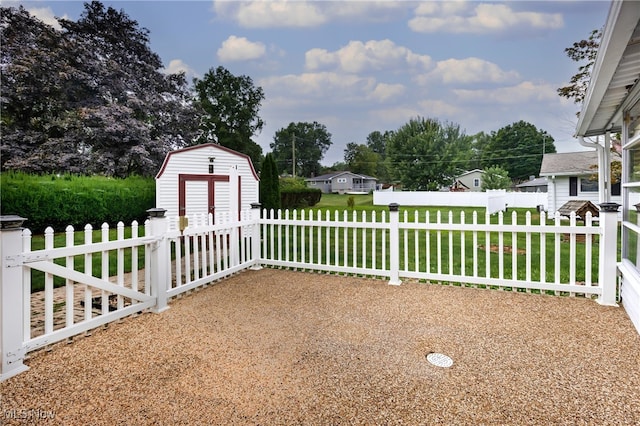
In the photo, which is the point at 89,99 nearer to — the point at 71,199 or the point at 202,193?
the point at 71,199

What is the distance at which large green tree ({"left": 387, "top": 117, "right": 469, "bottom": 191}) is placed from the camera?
2967 centimetres

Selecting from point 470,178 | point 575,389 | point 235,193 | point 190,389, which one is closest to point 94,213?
point 235,193

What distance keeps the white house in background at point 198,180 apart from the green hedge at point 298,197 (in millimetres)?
8103

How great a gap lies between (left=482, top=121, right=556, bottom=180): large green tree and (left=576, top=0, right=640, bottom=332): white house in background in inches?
1675

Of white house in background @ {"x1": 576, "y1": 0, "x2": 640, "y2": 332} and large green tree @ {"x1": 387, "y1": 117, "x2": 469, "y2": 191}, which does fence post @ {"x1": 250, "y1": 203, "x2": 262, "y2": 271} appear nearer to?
white house in background @ {"x1": 576, "y1": 0, "x2": 640, "y2": 332}

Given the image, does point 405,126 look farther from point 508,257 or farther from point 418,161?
point 508,257

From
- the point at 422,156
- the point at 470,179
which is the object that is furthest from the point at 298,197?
the point at 470,179

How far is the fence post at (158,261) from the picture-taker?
12.6ft

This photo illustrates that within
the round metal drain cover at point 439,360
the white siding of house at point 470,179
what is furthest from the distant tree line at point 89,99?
the white siding of house at point 470,179

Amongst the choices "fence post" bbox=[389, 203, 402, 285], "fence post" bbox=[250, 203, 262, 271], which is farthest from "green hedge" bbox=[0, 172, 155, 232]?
"fence post" bbox=[389, 203, 402, 285]

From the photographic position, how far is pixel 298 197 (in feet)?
68.0

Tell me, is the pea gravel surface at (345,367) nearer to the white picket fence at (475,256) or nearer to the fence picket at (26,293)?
the fence picket at (26,293)

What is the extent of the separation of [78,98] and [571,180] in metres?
23.4

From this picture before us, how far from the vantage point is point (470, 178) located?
119 ft
